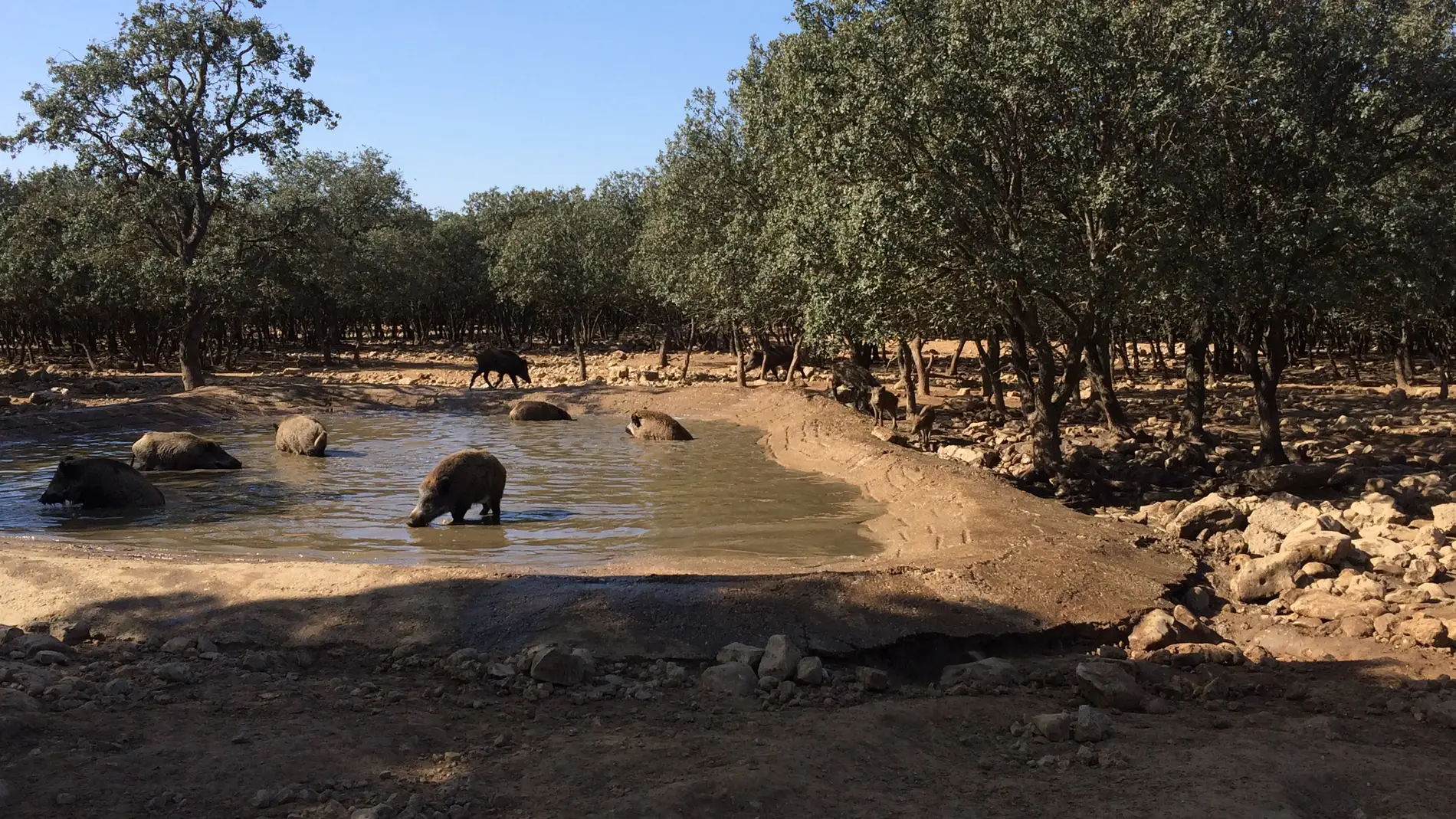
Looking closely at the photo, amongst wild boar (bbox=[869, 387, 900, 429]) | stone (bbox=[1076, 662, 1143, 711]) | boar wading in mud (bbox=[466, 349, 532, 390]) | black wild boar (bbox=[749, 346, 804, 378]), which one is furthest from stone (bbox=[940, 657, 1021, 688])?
boar wading in mud (bbox=[466, 349, 532, 390])

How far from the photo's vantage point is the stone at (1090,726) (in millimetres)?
5887

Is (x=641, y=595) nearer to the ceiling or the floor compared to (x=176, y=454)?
nearer to the floor

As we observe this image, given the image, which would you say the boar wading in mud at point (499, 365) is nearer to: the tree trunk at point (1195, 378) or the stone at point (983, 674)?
the tree trunk at point (1195, 378)

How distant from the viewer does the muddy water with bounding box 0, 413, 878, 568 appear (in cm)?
1170

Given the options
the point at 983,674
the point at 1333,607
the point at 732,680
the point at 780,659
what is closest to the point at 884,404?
the point at 1333,607

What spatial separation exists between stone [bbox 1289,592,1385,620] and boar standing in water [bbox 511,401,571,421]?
2137 cm

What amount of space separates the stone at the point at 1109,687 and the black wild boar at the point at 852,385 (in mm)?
19678

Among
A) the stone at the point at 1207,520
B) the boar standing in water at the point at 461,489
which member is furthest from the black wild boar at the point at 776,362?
the stone at the point at 1207,520

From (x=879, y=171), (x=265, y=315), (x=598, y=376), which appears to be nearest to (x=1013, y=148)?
(x=879, y=171)

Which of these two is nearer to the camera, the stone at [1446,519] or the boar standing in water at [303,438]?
the stone at [1446,519]

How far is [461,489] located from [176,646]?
609cm

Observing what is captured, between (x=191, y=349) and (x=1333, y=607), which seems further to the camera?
(x=191, y=349)

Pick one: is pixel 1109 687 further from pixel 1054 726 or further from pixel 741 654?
pixel 741 654

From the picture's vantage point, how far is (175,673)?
6.36 m
